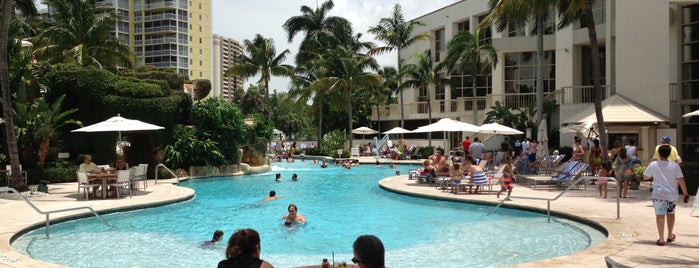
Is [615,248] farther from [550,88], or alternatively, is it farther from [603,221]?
[550,88]

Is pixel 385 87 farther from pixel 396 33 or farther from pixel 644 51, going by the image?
pixel 644 51

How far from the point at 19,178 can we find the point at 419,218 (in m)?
10.9

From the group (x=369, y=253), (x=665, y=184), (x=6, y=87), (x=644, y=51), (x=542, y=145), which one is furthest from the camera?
(x=542, y=145)

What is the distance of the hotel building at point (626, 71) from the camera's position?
66.6 feet

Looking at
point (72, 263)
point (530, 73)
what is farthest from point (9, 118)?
point (530, 73)

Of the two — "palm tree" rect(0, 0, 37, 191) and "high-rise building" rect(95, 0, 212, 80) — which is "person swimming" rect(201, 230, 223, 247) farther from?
"high-rise building" rect(95, 0, 212, 80)

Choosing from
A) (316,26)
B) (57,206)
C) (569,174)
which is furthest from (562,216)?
(316,26)

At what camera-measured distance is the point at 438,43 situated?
4212 cm

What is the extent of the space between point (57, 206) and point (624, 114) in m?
17.8

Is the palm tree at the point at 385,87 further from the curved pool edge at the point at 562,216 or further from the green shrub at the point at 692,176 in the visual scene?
the green shrub at the point at 692,176

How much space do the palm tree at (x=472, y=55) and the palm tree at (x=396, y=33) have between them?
5.79 metres

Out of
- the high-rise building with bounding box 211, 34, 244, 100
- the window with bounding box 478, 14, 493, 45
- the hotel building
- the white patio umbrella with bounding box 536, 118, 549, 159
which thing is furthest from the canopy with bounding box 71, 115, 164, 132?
the high-rise building with bounding box 211, 34, 244, 100

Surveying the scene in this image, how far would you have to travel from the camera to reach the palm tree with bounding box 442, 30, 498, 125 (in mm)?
31578

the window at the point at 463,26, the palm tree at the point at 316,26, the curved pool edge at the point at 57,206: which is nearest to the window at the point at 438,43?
the window at the point at 463,26
